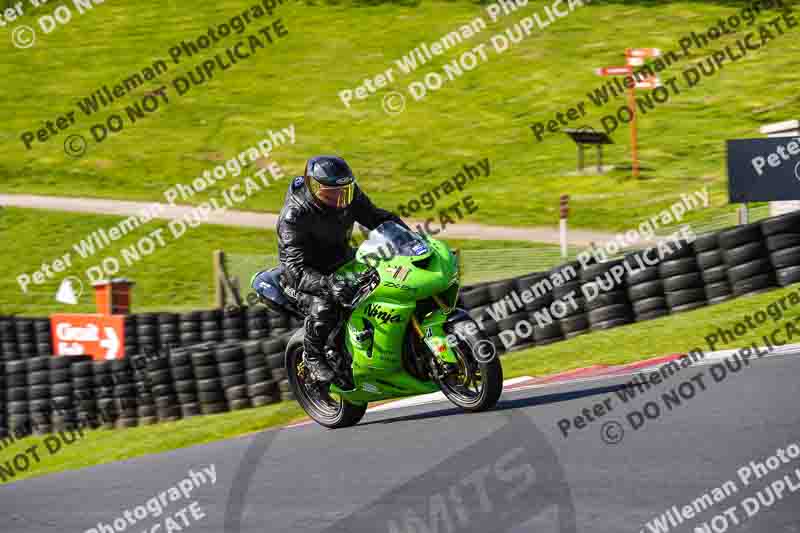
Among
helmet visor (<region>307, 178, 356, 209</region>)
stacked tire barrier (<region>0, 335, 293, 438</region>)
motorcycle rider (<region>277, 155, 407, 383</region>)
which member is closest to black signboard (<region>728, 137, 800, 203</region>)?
stacked tire barrier (<region>0, 335, 293, 438</region>)

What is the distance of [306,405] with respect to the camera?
9.11 m

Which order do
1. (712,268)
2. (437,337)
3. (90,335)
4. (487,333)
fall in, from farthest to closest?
1. (90,335)
2. (487,333)
3. (712,268)
4. (437,337)

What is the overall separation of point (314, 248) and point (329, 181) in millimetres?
653

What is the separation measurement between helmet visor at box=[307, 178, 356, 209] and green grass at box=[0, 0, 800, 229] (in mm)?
17569

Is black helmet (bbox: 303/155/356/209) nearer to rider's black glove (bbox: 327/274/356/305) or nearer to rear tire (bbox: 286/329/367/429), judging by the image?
rider's black glove (bbox: 327/274/356/305)

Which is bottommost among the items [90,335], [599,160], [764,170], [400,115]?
[599,160]

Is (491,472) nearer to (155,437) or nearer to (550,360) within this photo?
(550,360)

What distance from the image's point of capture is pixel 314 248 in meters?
8.59

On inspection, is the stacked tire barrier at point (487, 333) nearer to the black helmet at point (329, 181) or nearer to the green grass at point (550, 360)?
the green grass at point (550, 360)

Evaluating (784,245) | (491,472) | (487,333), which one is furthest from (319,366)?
(784,245)

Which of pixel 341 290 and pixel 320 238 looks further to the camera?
pixel 320 238

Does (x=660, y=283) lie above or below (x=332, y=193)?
below

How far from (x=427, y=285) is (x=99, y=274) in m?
17.3

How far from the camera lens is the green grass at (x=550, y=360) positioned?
34.8ft
